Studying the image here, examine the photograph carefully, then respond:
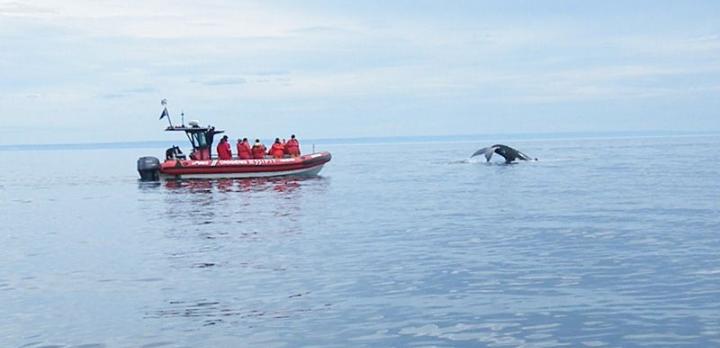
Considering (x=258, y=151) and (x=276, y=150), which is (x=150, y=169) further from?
(x=276, y=150)

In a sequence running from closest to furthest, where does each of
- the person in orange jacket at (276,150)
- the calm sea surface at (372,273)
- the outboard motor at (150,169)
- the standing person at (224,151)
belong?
the calm sea surface at (372,273)
the standing person at (224,151)
the outboard motor at (150,169)
the person in orange jacket at (276,150)

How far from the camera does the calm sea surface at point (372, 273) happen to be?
1365 centimetres

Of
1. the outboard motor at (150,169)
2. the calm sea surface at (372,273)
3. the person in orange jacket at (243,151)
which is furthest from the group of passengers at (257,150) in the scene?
the calm sea surface at (372,273)

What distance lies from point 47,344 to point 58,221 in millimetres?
19711

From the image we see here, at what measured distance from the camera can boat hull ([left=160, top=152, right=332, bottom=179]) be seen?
4878cm

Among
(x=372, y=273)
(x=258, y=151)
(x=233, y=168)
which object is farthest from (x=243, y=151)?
(x=372, y=273)

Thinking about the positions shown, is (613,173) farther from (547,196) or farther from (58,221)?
(58,221)

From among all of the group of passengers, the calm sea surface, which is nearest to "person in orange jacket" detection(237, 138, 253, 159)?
the group of passengers

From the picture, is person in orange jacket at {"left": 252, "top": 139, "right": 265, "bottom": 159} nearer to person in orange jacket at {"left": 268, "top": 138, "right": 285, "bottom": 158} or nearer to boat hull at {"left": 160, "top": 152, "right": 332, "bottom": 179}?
person in orange jacket at {"left": 268, "top": 138, "right": 285, "bottom": 158}

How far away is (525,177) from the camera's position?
49719 mm

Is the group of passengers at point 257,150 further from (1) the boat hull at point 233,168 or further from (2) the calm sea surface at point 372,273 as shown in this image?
(2) the calm sea surface at point 372,273

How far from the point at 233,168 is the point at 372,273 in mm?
31698

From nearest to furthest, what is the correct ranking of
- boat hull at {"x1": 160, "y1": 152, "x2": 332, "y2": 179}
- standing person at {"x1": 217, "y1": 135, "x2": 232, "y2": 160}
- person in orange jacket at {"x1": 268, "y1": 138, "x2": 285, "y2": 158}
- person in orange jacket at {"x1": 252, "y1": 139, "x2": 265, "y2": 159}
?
boat hull at {"x1": 160, "y1": 152, "x2": 332, "y2": 179} < standing person at {"x1": 217, "y1": 135, "x2": 232, "y2": 160} < person in orange jacket at {"x1": 252, "y1": 139, "x2": 265, "y2": 159} < person in orange jacket at {"x1": 268, "y1": 138, "x2": 285, "y2": 158}

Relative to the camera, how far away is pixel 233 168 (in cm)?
4928
